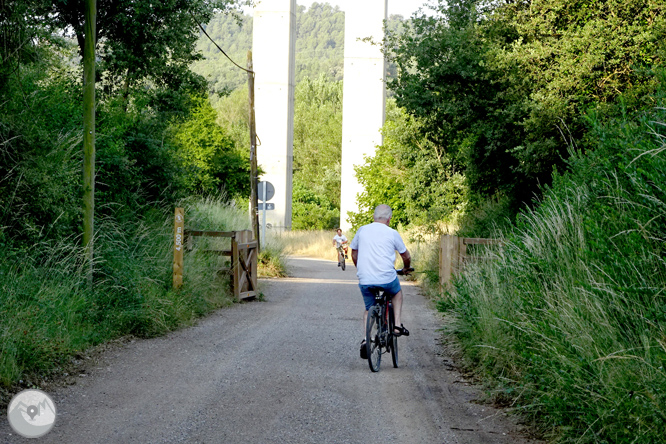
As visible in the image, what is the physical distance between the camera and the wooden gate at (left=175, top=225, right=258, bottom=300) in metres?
15.6

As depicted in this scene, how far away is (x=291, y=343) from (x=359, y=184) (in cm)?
3594

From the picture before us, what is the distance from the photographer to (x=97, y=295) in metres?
10.5

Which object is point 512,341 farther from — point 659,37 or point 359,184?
point 359,184

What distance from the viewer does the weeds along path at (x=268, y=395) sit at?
5.81 metres

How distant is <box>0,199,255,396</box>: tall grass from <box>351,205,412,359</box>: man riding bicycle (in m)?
3.46

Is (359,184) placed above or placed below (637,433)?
above

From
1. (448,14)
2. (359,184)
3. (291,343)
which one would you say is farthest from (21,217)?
(359,184)

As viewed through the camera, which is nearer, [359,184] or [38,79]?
[38,79]

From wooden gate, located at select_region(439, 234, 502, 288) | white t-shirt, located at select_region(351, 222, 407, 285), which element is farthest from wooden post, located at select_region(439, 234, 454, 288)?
white t-shirt, located at select_region(351, 222, 407, 285)

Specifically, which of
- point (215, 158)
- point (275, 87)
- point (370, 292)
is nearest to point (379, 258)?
point (370, 292)

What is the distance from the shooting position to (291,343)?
34.2ft

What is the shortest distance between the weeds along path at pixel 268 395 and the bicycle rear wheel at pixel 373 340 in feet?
0.57

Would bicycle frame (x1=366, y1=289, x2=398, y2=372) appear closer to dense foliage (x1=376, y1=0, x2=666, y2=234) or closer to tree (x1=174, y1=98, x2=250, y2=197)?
dense foliage (x1=376, y1=0, x2=666, y2=234)

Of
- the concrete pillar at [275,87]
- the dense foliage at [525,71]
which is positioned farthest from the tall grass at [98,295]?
the concrete pillar at [275,87]
